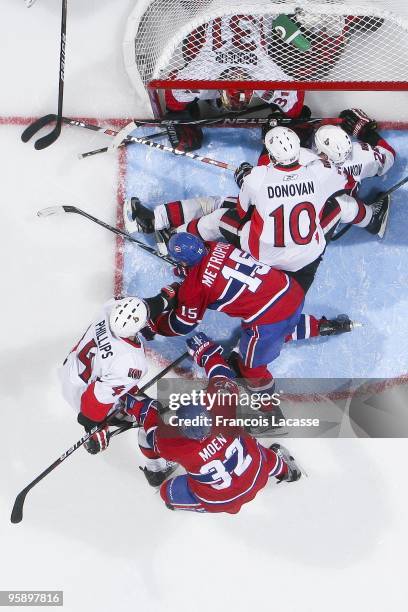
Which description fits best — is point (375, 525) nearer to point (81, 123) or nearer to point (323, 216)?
Result: point (323, 216)

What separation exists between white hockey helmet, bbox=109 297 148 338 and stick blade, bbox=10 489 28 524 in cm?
102

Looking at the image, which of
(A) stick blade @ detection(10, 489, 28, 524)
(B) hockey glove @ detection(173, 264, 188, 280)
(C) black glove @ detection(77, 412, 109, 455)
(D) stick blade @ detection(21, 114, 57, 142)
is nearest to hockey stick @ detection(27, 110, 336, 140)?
(D) stick blade @ detection(21, 114, 57, 142)

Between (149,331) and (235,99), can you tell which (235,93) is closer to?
(235,99)

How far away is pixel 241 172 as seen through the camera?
11.2 ft

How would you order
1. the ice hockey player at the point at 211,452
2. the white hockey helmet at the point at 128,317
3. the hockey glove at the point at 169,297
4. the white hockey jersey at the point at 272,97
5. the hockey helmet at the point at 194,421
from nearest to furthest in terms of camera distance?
1. the hockey helmet at the point at 194,421
2. the ice hockey player at the point at 211,452
3. the white hockey helmet at the point at 128,317
4. the hockey glove at the point at 169,297
5. the white hockey jersey at the point at 272,97

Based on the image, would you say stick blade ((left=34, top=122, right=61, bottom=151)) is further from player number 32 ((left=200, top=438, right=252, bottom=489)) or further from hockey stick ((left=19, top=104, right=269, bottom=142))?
player number 32 ((left=200, top=438, right=252, bottom=489))

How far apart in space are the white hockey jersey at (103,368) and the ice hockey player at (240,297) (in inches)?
11.8

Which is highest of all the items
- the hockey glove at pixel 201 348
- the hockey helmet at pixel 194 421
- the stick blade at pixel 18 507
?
the hockey helmet at pixel 194 421

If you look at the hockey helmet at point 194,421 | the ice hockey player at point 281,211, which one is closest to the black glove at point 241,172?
the ice hockey player at point 281,211

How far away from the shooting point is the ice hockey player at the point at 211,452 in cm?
288

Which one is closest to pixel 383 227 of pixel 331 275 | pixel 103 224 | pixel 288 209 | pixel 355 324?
pixel 331 275

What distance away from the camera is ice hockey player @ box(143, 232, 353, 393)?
3.12m

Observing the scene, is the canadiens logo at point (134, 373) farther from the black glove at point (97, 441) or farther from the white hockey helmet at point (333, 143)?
the white hockey helmet at point (333, 143)

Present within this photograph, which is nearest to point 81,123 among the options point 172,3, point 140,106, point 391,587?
point 140,106
